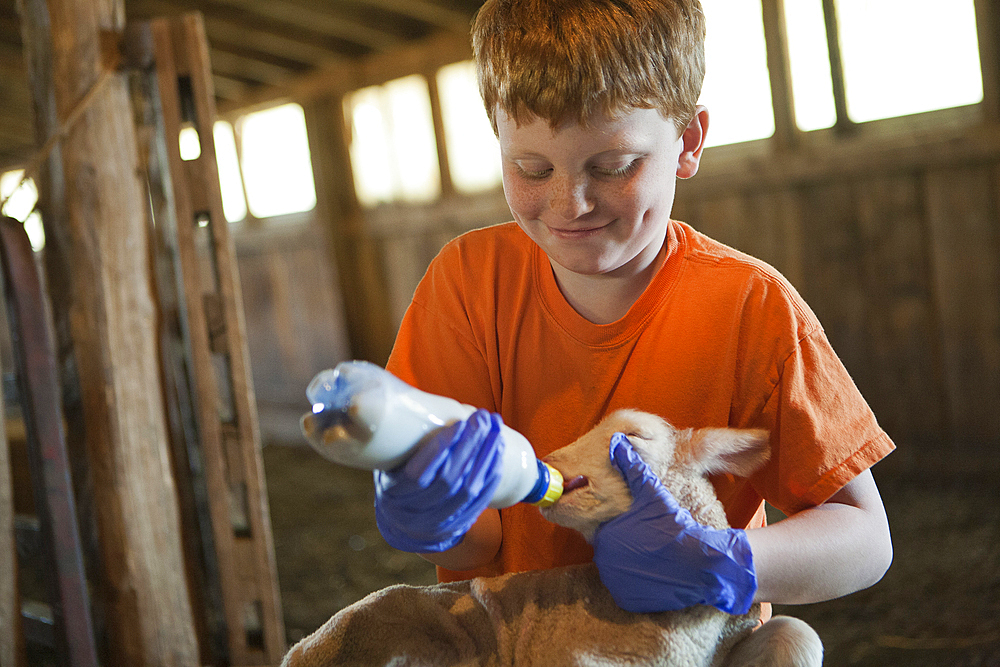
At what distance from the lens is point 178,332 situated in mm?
2424

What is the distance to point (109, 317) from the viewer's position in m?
2.14

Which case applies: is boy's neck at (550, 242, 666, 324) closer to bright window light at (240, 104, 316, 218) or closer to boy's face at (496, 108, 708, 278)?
boy's face at (496, 108, 708, 278)

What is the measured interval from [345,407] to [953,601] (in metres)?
2.80

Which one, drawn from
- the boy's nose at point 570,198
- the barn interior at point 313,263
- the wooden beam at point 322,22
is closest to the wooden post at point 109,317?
the barn interior at point 313,263

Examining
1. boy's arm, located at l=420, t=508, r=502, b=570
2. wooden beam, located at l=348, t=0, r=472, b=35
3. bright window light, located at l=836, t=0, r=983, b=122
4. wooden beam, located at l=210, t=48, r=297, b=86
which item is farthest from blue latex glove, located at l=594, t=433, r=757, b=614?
wooden beam, located at l=210, t=48, r=297, b=86

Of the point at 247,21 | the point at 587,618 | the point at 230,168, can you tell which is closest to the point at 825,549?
the point at 587,618

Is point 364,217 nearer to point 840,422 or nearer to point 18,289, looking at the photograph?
point 18,289

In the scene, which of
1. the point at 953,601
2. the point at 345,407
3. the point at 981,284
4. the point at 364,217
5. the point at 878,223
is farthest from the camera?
the point at 364,217

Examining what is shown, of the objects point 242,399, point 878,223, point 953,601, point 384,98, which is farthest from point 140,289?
point 384,98

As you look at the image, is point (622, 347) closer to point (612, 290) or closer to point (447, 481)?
point (612, 290)

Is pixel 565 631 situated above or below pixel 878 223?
below

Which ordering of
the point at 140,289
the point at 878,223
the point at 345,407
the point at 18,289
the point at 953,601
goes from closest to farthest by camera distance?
the point at 345,407 < the point at 18,289 < the point at 140,289 < the point at 953,601 < the point at 878,223

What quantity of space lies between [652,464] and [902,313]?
10.9 ft

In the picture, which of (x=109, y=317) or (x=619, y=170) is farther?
(x=109, y=317)
